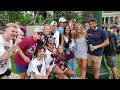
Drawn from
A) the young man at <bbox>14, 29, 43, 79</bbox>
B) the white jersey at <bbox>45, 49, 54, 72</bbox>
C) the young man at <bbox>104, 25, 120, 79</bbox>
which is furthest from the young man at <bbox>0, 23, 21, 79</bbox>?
the young man at <bbox>104, 25, 120, 79</bbox>

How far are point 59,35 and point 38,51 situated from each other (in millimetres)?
1286

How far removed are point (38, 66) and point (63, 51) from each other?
1.00m

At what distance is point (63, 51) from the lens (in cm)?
655

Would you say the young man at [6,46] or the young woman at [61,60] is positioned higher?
the young man at [6,46]

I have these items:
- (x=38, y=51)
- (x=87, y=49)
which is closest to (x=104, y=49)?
(x=87, y=49)

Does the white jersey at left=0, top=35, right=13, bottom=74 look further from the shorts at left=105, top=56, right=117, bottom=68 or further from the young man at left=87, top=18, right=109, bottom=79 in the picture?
the shorts at left=105, top=56, right=117, bottom=68

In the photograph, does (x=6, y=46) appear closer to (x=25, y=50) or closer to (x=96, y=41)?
(x=25, y=50)

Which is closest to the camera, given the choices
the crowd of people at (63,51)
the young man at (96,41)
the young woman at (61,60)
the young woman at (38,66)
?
the young woman at (38,66)

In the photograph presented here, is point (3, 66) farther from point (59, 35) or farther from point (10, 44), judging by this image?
point (59, 35)

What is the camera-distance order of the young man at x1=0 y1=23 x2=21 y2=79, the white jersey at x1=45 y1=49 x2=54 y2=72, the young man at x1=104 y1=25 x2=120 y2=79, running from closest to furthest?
the young man at x1=0 y1=23 x2=21 y2=79
the white jersey at x1=45 y1=49 x2=54 y2=72
the young man at x1=104 y1=25 x2=120 y2=79

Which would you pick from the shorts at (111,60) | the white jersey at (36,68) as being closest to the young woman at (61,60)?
the white jersey at (36,68)

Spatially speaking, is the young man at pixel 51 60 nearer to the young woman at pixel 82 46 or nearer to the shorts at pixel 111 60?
the young woman at pixel 82 46

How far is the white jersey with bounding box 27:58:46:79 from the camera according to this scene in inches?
223

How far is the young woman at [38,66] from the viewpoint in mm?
5648
